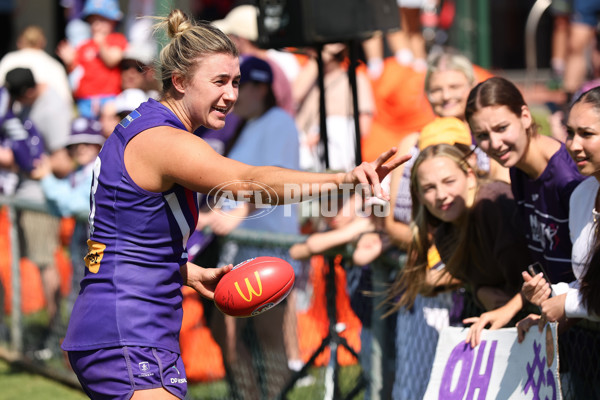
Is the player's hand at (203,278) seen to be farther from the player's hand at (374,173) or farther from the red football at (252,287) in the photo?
the player's hand at (374,173)

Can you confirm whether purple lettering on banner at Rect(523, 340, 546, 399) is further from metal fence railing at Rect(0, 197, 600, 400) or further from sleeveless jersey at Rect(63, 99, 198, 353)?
sleeveless jersey at Rect(63, 99, 198, 353)

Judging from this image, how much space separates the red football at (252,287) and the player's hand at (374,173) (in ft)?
2.77

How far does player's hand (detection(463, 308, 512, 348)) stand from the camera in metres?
3.84

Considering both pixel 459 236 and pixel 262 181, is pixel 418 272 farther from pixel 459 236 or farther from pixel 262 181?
pixel 262 181

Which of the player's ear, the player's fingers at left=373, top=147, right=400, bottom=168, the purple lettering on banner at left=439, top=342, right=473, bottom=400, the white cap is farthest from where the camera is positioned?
the white cap

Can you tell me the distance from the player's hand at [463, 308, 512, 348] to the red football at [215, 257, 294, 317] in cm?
87

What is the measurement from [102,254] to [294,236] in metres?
1.98

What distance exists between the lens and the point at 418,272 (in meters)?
Answer: 4.36

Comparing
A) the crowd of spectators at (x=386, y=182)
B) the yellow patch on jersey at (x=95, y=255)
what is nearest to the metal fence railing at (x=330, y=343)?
the crowd of spectators at (x=386, y=182)

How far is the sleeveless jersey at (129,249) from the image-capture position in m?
3.32

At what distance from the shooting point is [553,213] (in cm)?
387

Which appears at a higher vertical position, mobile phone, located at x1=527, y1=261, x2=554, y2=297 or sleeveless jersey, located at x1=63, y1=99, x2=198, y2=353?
sleeveless jersey, located at x1=63, y1=99, x2=198, y2=353

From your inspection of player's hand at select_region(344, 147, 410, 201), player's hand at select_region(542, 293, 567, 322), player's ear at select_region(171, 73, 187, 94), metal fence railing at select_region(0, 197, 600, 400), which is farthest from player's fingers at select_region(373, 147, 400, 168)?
metal fence railing at select_region(0, 197, 600, 400)

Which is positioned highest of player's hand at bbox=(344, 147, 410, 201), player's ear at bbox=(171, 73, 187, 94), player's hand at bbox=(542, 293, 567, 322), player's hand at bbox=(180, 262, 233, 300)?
player's ear at bbox=(171, 73, 187, 94)
